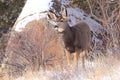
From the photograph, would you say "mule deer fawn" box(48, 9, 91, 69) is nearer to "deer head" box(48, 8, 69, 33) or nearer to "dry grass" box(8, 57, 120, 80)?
"deer head" box(48, 8, 69, 33)

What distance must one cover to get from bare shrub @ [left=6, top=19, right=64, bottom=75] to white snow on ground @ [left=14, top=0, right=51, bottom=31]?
1.72 metres

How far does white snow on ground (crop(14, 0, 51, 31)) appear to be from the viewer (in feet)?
53.8

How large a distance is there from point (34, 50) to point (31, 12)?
5.00 m

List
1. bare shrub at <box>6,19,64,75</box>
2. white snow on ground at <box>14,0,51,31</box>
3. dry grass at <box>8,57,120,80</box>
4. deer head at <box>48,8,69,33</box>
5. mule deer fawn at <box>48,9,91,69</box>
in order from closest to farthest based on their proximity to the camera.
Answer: dry grass at <box>8,57,120,80</box> < deer head at <box>48,8,69,33</box> < mule deer fawn at <box>48,9,91,69</box> < bare shrub at <box>6,19,64,75</box> < white snow on ground at <box>14,0,51,31</box>

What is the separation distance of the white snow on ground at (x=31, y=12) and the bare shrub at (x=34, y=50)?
1722 mm

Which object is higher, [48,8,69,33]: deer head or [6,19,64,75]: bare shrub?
[48,8,69,33]: deer head

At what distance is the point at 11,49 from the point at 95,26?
529 centimetres

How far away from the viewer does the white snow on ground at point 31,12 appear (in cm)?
1639

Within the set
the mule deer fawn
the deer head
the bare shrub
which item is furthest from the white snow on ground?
the deer head

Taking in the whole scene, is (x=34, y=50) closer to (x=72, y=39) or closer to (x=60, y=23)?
(x=72, y=39)

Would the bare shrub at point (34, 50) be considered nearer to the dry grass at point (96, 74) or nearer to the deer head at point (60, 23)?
the deer head at point (60, 23)

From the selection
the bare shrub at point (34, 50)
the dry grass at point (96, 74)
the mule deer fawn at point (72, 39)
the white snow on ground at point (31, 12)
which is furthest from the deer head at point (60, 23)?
the white snow on ground at point (31, 12)

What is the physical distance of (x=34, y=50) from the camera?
12.3 metres

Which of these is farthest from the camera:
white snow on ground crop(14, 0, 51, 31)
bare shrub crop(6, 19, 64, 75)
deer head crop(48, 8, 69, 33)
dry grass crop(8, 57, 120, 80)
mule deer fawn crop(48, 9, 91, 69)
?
white snow on ground crop(14, 0, 51, 31)
